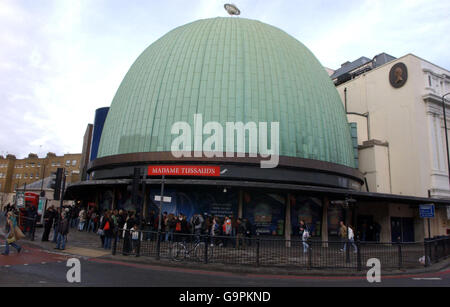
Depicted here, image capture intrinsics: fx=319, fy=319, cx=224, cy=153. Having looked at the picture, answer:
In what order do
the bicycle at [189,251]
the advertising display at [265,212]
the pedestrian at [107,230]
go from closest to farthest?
the bicycle at [189,251]
the pedestrian at [107,230]
the advertising display at [265,212]

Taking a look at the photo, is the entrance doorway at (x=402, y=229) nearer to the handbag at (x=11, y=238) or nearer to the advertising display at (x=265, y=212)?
the advertising display at (x=265, y=212)

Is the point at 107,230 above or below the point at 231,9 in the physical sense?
below

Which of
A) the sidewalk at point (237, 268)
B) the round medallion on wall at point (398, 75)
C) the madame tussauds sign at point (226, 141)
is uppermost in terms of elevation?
the round medallion on wall at point (398, 75)

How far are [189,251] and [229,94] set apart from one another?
13.7 metres

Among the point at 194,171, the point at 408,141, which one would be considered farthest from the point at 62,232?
the point at 408,141

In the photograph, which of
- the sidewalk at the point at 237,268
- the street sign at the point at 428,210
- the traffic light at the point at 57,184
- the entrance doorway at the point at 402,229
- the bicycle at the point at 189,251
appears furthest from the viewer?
the entrance doorway at the point at 402,229

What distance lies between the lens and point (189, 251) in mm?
13430

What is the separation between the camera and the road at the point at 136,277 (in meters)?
8.83

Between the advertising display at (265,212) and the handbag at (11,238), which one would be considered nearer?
the handbag at (11,238)

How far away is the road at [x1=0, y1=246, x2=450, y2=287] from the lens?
8828 mm

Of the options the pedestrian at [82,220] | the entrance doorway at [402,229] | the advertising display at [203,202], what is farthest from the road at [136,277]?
the entrance doorway at [402,229]

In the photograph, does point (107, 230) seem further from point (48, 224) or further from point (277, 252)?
point (277, 252)

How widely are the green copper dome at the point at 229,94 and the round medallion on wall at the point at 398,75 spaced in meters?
10.9
